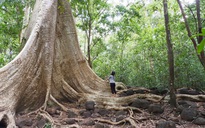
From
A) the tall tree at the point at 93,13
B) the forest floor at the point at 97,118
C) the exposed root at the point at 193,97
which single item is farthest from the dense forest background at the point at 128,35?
the forest floor at the point at 97,118

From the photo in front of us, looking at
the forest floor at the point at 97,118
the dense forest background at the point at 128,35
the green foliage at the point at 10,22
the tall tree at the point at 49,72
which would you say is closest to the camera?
the forest floor at the point at 97,118

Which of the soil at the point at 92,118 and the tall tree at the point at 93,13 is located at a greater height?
the tall tree at the point at 93,13

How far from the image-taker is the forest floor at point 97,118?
4.21 metres

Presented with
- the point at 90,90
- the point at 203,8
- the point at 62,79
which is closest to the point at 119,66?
the point at 90,90

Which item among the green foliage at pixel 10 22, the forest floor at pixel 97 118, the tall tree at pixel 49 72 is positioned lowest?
the forest floor at pixel 97 118

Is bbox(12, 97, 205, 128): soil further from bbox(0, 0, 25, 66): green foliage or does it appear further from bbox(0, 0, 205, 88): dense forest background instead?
bbox(0, 0, 25, 66): green foliage

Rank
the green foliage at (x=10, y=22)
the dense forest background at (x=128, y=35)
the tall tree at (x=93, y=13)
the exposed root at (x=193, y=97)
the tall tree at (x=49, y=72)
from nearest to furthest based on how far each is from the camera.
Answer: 1. the tall tree at (x=49, y=72)
2. the exposed root at (x=193, y=97)
3. the dense forest background at (x=128, y=35)
4. the green foliage at (x=10, y=22)
5. the tall tree at (x=93, y=13)

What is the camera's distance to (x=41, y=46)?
562cm

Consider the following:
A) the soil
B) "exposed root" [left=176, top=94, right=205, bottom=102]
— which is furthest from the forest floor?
"exposed root" [left=176, top=94, right=205, bottom=102]

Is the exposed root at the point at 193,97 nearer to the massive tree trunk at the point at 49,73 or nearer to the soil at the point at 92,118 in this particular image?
the soil at the point at 92,118

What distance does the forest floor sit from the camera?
13.8ft

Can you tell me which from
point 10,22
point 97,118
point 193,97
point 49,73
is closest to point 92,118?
point 97,118

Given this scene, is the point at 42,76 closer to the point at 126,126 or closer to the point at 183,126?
the point at 126,126

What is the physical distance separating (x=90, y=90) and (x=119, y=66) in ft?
12.0
